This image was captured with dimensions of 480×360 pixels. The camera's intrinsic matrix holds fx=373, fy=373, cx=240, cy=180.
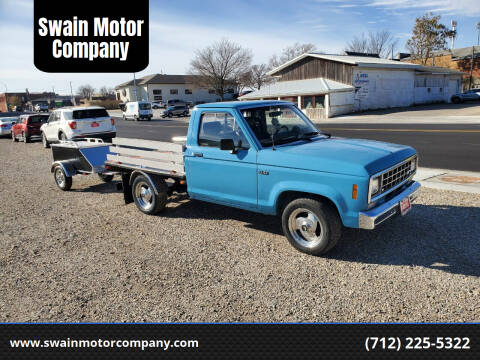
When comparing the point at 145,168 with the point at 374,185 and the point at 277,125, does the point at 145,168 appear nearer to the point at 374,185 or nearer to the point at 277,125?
the point at 277,125

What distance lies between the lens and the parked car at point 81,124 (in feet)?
56.4

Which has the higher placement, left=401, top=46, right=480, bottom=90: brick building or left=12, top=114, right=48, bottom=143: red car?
left=401, top=46, right=480, bottom=90: brick building

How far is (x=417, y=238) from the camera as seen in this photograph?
5.39m

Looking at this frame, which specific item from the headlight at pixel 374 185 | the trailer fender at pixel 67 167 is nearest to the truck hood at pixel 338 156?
the headlight at pixel 374 185

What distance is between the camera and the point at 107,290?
14.4ft

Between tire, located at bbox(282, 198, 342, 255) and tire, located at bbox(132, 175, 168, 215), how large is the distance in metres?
2.70

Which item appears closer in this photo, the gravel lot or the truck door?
the gravel lot

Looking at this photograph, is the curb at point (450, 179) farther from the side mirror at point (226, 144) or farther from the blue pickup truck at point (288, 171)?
the side mirror at point (226, 144)

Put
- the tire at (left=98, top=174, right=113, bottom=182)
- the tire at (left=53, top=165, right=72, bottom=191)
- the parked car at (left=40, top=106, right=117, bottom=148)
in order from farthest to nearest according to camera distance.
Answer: the parked car at (left=40, top=106, right=117, bottom=148), the tire at (left=98, top=174, right=113, bottom=182), the tire at (left=53, top=165, right=72, bottom=191)

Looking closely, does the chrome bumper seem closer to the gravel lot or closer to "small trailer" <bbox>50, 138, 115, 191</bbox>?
the gravel lot

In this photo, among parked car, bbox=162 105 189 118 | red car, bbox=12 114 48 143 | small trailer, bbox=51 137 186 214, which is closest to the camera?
small trailer, bbox=51 137 186 214

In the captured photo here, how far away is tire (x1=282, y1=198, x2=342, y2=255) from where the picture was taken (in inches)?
184

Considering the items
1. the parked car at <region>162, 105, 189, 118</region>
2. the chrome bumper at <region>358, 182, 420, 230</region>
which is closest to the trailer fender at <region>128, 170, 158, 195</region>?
the chrome bumper at <region>358, 182, 420, 230</region>

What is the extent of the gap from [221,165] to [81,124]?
45.3 feet
